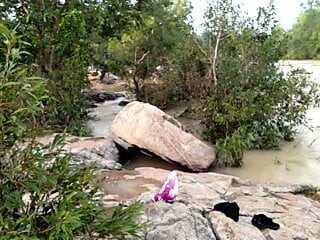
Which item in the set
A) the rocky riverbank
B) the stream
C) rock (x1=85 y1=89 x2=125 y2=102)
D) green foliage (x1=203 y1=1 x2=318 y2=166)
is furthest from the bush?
rock (x1=85 y1=89 x2=125 y2=102)

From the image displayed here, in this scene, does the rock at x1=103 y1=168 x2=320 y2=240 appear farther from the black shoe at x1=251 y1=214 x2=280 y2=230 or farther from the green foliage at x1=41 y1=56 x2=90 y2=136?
the green foliage at x1=41 y1=56 x2=90 y2=136

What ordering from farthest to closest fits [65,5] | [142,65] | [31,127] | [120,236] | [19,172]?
[142,65]
[65,5]
[120,236]
[31,127]
[19,172]

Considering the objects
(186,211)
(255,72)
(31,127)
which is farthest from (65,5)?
(31,127)

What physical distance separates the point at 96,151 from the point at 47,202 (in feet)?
13.5

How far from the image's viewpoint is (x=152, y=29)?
11539 mm

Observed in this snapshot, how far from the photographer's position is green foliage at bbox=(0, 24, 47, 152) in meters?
1.56

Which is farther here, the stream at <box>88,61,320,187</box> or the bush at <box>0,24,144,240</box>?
the stream at <box>88,61,320,187</box>

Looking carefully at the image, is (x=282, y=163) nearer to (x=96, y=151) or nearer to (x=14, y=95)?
(x=96, y=151)

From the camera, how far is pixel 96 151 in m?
5.94

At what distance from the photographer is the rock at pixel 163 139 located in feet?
19.7

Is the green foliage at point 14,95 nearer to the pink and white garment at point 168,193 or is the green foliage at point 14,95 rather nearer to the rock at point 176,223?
the rock at point 176,223

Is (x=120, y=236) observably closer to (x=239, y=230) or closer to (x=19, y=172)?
(x=19, y=172)

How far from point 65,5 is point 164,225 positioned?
556 cm

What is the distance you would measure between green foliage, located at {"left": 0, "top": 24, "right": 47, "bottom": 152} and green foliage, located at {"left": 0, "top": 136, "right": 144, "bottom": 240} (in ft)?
0.41
